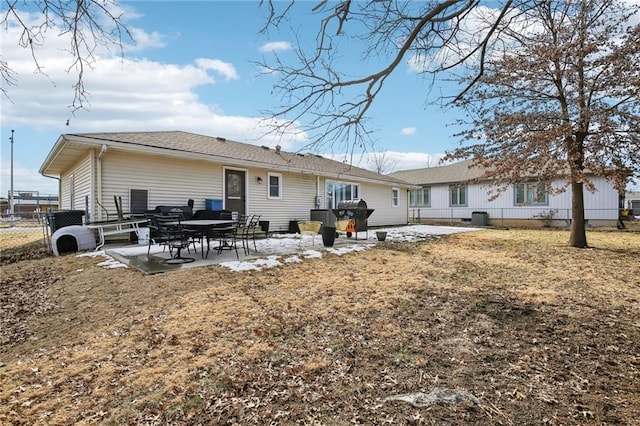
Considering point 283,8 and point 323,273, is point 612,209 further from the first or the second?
point 283,8

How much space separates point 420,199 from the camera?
2598 centimetres

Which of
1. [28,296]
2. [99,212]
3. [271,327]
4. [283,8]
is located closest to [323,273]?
[271,327]

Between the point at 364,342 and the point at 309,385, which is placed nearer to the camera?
the point at 309,385

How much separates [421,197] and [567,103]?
1655 centimetres

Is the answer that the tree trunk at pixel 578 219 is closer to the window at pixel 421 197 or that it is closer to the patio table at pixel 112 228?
the patio table at pixel 112 228

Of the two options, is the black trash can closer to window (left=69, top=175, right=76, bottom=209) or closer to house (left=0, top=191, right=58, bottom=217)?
window (left=69, top=175, right=76, bottom=209)

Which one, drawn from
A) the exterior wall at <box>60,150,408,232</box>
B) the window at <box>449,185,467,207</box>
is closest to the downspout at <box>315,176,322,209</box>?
the exterior wall at <box>60,150,408,232</box>

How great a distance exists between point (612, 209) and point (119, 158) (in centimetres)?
2226

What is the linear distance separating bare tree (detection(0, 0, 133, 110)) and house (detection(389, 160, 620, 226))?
48.4 ft

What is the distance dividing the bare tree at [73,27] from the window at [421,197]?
78.7 feet

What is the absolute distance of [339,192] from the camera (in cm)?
1602

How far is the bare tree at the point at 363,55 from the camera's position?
14.6 ft

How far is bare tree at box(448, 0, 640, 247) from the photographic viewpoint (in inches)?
331

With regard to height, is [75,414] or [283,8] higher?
[283,8]
